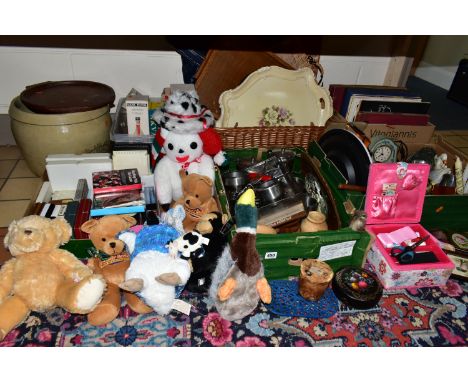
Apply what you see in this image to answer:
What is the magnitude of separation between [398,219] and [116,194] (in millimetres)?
949

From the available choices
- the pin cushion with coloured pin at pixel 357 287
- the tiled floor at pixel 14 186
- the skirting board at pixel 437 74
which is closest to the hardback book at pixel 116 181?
the tiled floor at pixel 14 186

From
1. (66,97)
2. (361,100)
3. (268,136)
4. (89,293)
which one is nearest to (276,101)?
(268,136)

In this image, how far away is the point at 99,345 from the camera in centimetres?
95

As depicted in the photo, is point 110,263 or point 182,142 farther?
point 182,142

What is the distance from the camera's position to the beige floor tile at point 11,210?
1436 mm

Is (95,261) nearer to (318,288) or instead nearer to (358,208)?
(318,288)

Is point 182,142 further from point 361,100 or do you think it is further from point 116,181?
point 361,100

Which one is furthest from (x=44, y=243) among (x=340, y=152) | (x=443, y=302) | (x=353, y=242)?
(x=443, y=302)

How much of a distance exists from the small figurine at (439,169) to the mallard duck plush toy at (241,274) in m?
0.83

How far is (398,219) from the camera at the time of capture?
49.3 inches

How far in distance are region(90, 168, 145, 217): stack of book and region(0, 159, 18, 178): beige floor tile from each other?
745 millimetres

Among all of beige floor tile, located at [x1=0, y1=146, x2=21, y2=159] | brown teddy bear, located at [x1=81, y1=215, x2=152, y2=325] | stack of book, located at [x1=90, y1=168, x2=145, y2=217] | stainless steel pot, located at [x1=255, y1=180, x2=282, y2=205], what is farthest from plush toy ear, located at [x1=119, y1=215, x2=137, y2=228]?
beige floor tile, located at [x1=0, y1=146, x2=21, y2=159]

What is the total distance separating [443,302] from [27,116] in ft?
5.41

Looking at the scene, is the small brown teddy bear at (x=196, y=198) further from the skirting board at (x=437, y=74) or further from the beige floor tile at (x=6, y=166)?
the skirting board at (x=437, y=74)
